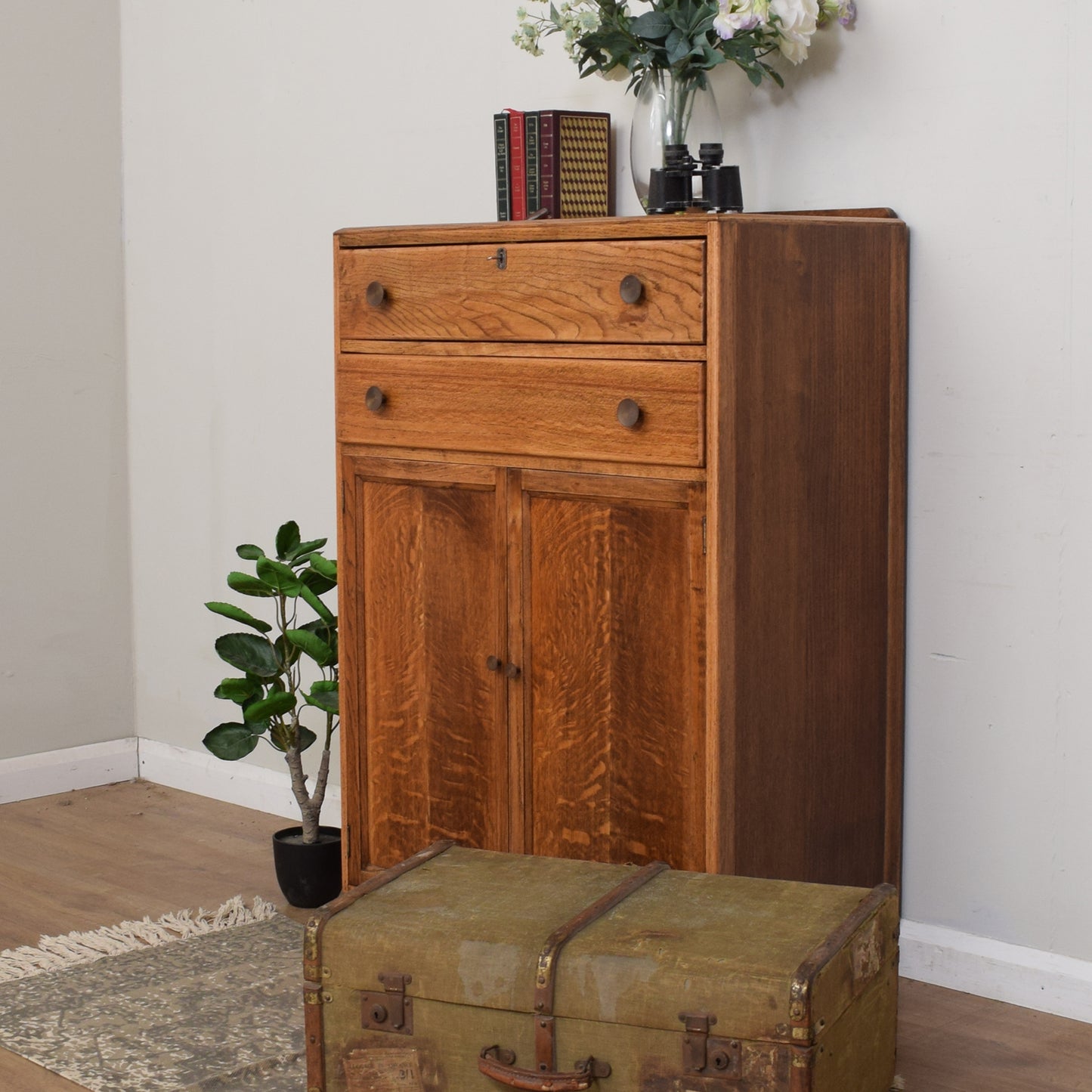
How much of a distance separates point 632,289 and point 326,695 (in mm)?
1050

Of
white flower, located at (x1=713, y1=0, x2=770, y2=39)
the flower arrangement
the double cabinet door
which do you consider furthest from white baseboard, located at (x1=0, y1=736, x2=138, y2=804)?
white flower, located at (x1=713, y1=0, x2=770, y2=39)

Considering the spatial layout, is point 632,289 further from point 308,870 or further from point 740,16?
point 308,870

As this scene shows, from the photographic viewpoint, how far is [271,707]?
110 inches

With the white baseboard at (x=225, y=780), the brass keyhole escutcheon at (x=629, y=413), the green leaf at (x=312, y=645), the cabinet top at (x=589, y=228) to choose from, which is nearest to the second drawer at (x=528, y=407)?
the brass keyhole escutcheon at (x=629, y=413)

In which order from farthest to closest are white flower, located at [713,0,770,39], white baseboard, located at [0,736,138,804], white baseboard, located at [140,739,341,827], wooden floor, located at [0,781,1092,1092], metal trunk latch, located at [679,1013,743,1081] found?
white baseboard, located at [0,736,138,804], white baseboard, located at [140,739,341,827], white flower, located at [713,0,770,39], wooden floor, located at [0,781,1092,1092], metal trunk latch, located at [679,1013,743,1081]

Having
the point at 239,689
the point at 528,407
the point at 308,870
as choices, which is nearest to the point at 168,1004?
the point at 308,870

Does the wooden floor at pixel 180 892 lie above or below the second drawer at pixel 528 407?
below

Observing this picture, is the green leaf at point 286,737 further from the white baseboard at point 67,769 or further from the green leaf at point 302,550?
the white baseboard at point 67,769

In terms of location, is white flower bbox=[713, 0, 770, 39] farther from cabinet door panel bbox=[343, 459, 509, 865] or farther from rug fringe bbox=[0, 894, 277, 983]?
rug fringe bbox=[0, 894, 277, 983]

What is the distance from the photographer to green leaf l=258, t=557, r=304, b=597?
2.78m

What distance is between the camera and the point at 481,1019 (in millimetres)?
1823

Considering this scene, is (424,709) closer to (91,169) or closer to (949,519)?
(949,519)

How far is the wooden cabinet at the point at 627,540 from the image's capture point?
85.2 inches

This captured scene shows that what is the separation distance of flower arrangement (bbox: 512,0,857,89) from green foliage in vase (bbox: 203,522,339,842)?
1.01 m
